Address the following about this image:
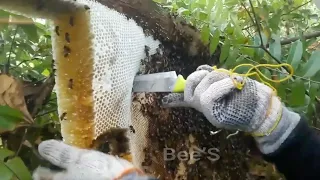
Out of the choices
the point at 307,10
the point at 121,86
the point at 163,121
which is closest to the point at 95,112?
the point at 121,86

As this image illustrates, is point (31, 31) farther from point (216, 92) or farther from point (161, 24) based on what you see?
point (216, 92)

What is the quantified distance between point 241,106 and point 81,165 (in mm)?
254

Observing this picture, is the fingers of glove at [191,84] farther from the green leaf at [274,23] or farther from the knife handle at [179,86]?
the green leaf at [274,23]

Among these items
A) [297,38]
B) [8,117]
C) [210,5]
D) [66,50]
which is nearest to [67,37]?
[66,50]

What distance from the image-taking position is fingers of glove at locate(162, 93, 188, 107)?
2.51 feet

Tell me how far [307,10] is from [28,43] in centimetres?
81

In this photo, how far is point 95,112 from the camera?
2.38 ft

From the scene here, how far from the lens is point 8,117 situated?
71 cm

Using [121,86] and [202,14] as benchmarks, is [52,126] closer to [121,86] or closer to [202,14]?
[121,86]

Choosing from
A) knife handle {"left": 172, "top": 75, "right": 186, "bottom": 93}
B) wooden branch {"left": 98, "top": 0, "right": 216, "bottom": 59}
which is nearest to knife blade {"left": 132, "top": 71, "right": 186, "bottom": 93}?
knife handle {"left": 172, "top": 75, "right": 186, "bottom": 93}

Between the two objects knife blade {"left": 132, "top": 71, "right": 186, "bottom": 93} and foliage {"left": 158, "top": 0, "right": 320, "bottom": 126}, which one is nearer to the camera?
knife blade {"left": 132, "top": 71, "right": 186, "bottom": 93}

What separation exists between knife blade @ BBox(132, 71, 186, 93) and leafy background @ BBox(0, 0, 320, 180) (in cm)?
17

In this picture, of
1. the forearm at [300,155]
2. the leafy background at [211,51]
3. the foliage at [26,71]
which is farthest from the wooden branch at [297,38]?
the foliage at [26,71]

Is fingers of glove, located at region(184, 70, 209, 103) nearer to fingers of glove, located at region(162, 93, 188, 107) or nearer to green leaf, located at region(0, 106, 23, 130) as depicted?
fingers of glove, located at region(162, 93, 188, 107)
